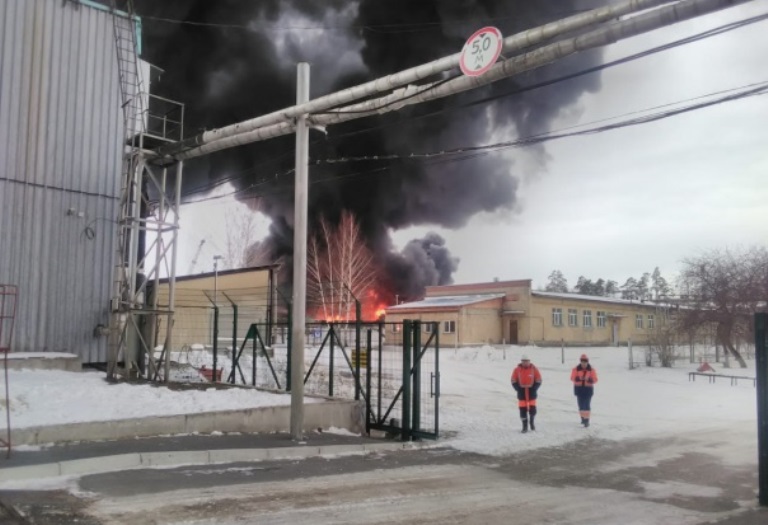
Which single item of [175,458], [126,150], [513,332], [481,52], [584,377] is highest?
[126,150]

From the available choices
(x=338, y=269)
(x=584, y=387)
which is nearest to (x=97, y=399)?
(x=584, y=387)

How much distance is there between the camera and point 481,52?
8125mm

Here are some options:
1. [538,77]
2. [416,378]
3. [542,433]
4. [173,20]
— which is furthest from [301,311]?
[173,20]

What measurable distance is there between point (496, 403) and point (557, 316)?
3601 centimetres

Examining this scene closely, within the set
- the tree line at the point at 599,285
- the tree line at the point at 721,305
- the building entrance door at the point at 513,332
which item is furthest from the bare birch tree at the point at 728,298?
the tree line at the point at 599,285

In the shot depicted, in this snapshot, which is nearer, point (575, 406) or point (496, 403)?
point (496, 403)

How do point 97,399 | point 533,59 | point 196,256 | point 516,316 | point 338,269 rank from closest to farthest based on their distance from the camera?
point 533,59
point 97,399
point 516,316
point 338,269
point 196,256

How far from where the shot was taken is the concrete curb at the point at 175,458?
741 centimetres

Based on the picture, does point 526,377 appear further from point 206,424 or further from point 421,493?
point 421,493

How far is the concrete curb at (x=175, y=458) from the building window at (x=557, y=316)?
144 ft

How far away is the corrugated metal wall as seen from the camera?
1463 cm

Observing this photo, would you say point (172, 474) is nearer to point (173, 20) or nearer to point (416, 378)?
point (416, 378)

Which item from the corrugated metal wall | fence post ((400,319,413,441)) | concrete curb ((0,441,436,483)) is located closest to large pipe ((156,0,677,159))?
the corrugated metal wall

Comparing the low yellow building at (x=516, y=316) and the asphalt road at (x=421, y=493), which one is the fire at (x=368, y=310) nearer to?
the low yellow building at (x=516, y=316)
